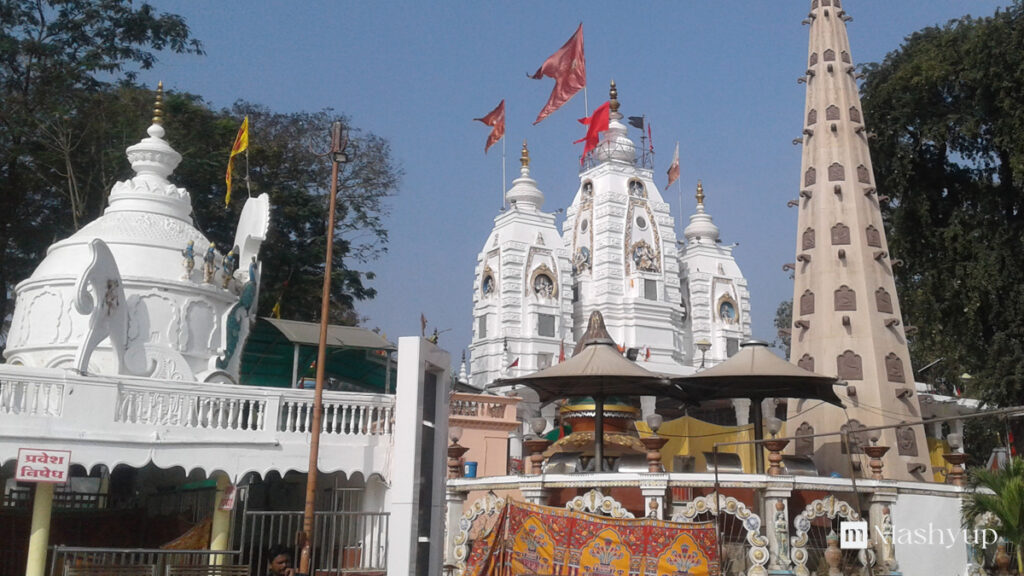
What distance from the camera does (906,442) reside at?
17578mm

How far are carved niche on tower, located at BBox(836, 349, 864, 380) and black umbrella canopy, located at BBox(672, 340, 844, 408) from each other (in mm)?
1488

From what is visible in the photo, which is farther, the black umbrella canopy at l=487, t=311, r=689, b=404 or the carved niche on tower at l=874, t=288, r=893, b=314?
the carved niche on tower at l=874, t=288, r=893, b=314

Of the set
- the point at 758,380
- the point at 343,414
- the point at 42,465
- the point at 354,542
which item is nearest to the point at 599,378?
the point at 758,380

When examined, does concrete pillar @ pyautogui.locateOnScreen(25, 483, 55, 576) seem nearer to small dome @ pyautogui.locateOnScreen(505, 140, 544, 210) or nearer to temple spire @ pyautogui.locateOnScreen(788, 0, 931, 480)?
temple spire @ pyautogui.locateOnScreen(788, 0, 931, 480)

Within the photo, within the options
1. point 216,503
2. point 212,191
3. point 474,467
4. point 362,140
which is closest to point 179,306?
point 216,503

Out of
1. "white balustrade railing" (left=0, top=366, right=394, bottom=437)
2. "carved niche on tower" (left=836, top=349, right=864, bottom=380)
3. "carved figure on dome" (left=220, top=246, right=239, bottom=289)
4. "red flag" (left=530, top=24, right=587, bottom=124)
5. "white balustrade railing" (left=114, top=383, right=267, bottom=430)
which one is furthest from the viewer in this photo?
"red flag" (left=530, top=24, right=587, bottom=124)

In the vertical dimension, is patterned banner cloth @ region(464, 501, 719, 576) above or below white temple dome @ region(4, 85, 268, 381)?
below

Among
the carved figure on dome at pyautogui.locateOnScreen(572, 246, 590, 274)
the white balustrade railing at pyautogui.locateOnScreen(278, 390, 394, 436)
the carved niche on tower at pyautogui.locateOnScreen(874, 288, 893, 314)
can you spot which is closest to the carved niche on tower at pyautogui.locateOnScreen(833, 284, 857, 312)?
the carved niche on tower at pyautogui.locateOnScreen(874, 288, 893, 314)

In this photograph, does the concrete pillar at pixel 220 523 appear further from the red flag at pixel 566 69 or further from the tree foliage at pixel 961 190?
the red flag at pixel 566 69

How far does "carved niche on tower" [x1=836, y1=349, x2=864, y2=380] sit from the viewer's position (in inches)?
706

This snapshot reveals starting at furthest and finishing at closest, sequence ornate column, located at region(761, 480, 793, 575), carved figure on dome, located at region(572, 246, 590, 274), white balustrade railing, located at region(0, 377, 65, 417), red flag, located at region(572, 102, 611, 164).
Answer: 1. carved figure on dome, located at region(572, 246, 590, 274)
2. red flag, located at region(572, 102, 611, 164)
3. ornate column, located at region(761, 480, 793, 575)
4. white balustrade railing, located at region(0, 377, 65, 417)

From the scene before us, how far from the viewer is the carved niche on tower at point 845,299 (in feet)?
60.4

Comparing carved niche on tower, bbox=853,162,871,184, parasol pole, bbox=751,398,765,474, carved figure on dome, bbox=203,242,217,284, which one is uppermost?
carved niche on tower, bbox=853,162,871,184

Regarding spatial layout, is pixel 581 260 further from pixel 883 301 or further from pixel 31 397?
pixel 31 397
